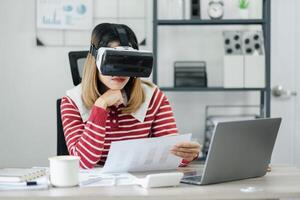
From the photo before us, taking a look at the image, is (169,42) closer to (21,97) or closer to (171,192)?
(21,97)

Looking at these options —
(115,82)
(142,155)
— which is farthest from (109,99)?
(142,155)

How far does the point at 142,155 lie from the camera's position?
1.52 meters

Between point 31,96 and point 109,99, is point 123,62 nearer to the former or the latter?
point 109,99

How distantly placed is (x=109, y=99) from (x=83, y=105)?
135 millimetres

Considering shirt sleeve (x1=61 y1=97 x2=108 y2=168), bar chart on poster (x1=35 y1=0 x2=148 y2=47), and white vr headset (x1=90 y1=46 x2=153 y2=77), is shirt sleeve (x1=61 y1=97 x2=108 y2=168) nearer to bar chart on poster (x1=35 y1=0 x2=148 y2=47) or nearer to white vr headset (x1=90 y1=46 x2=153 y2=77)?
white vr headset (x1=90 y1=46 x2=153 y2=77)

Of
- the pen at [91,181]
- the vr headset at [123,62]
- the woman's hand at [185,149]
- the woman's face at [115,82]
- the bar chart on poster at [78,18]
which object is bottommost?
the pen at [91,181]

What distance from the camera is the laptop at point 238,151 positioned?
4.42 ft

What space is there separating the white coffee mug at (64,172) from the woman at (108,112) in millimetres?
330

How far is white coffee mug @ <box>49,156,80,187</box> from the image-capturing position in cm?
134

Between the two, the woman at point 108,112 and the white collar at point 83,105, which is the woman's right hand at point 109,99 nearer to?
the woman at point 108,112

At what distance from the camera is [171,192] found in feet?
4.17

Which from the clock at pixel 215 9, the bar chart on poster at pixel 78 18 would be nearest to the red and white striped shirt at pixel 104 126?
the clock at pixel 215 9

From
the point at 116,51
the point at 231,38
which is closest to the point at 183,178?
the point at 116,51

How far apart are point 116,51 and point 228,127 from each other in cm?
35
